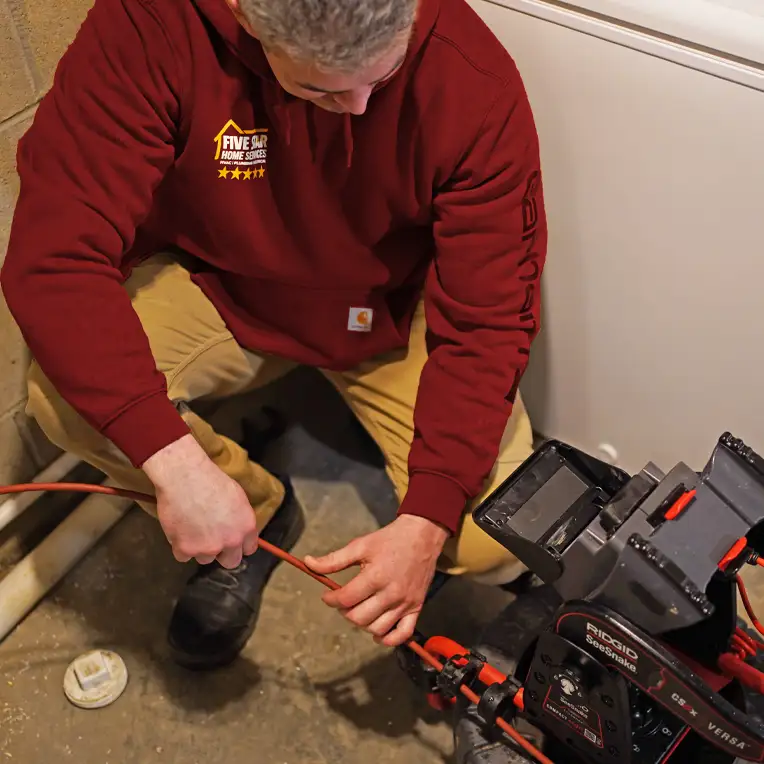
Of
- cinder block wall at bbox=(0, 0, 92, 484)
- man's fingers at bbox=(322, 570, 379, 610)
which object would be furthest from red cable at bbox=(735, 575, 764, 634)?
cinder block wall at bbox=(0, 0, 92, 484)

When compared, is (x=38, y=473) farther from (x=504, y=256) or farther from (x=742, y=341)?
(x=742, y=341)

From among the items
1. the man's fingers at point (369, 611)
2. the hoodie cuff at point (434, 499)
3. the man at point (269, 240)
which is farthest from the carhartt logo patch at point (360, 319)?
the man's fingers at point (369, 611)

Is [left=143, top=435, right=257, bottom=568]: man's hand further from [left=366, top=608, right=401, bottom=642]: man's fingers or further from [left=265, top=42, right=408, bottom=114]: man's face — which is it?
[left=265, top=42, right=408, bottom=114]: man's face

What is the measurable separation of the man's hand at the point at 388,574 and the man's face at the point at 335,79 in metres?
0.41

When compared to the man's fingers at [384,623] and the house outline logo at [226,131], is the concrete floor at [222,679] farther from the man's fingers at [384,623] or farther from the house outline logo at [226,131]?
the house outline logo at [226,131]

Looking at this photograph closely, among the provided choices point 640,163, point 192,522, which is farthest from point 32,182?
point 640,163

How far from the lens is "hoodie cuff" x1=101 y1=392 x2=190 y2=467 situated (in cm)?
86

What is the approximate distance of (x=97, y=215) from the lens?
0.85m

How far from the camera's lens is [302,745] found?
112 centimetres

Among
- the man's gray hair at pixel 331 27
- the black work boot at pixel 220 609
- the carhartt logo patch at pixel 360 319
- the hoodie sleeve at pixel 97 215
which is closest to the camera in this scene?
the man's gray hair at pixel 331 27

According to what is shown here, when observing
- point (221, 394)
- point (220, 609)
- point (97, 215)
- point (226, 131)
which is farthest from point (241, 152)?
point (220, 609)

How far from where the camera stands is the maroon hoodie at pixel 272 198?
0.83 m

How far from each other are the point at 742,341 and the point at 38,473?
921mm

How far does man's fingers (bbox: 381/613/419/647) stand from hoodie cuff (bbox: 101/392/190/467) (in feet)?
0.96
